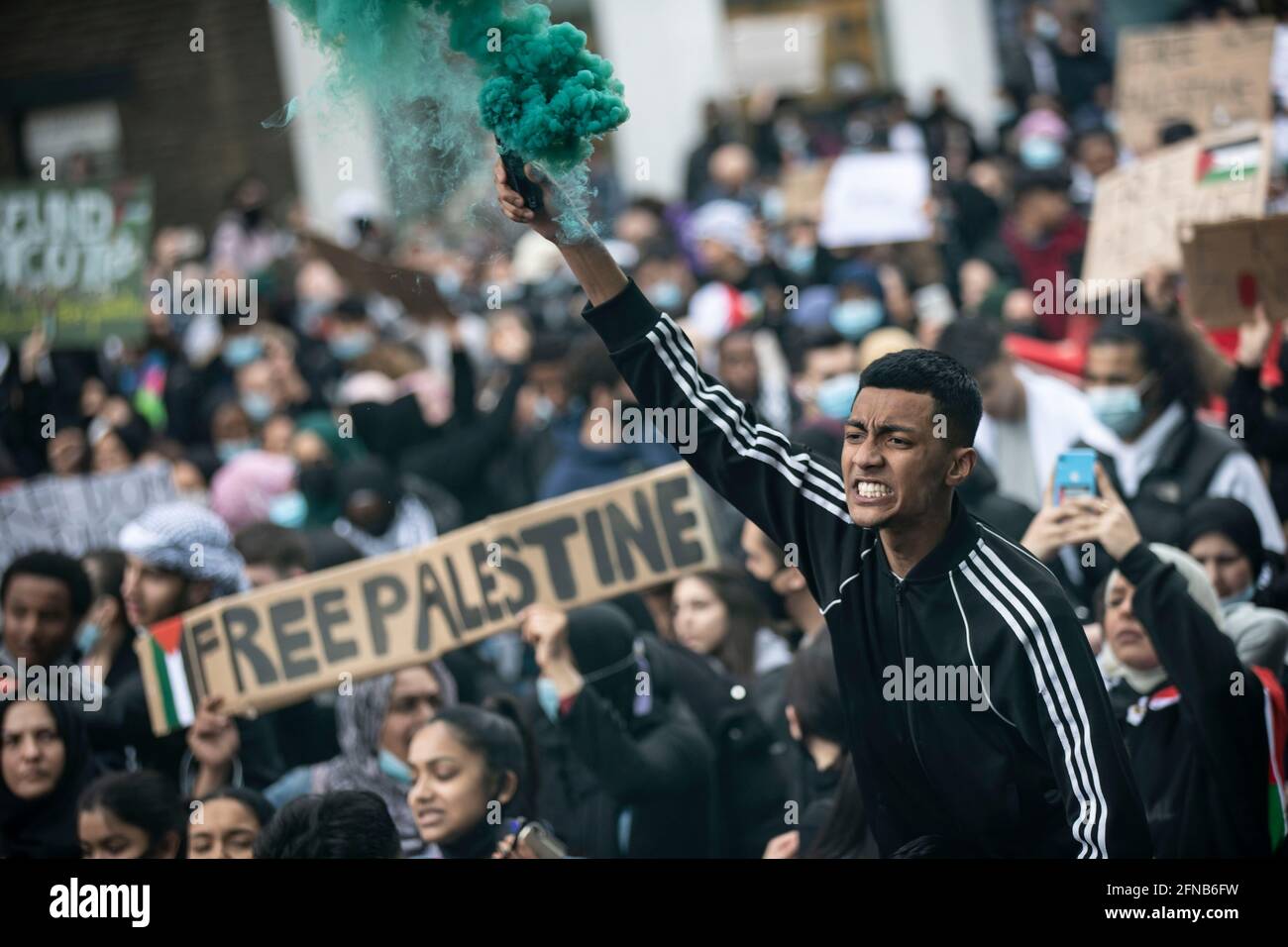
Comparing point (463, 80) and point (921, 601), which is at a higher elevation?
point (463, 80)

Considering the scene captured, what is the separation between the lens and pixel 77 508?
715 cm

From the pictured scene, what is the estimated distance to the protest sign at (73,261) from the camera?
8.73 metres

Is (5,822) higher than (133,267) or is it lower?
lower

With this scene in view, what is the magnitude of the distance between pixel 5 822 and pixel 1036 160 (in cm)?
781

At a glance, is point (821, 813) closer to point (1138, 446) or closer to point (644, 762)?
point (644, 762)

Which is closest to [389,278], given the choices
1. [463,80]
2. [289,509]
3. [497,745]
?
[463,80]

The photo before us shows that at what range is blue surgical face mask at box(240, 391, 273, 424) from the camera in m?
9.02

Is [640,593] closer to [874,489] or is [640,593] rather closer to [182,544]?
[182,544]

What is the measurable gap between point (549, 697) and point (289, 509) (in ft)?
10.1

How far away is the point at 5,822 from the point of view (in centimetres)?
492

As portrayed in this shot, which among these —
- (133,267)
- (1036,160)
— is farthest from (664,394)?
(1036,160)

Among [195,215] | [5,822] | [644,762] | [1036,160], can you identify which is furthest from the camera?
[195,215]

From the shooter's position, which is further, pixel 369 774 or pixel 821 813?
pixel 369 774
